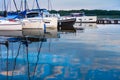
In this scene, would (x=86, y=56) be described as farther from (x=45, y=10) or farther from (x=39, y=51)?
(x=45, y=10)

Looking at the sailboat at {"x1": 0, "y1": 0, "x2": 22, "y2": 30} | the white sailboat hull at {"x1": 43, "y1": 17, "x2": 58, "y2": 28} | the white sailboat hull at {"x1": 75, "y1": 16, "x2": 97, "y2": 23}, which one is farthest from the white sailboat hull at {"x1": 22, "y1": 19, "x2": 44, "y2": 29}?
the white sailboat hull at {"x1": 75, "y1": 16, "x2": 97, "y2": 23}

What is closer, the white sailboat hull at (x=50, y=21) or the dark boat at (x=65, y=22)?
the white sailboat hull at (x=50, y=21)

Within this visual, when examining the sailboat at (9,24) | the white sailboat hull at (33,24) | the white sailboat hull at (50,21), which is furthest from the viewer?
the white sailboat hull at (50,21)

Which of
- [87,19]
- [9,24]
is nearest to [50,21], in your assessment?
[9,24]

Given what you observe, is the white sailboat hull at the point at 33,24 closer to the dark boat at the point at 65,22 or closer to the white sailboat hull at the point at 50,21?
the white sailboat hull at the point at 50,21

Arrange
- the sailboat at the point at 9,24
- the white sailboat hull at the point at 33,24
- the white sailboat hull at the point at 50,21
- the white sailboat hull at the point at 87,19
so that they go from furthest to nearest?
the white sailboat hull at the point at 87,19 < the white sailboat hull at the point at 50,21 < the white sailboat hull at the point at 33,24 < the sailboat at the point at 9,24

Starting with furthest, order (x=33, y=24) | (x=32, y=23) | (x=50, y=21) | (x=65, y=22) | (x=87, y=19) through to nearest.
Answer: (x=87, y=19) → (x=65, y=22) → (x=50, y=21) → (x=33, y=24) → (x=32, y=23)

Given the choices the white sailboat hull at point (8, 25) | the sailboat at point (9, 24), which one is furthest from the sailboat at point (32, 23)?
the white sailboat hull at point (8, 25)

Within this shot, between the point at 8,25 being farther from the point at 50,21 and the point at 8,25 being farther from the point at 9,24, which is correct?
the point at 50,21

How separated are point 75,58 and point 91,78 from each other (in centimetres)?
633

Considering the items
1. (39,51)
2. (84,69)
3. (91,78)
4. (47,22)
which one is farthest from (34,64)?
(47,22)

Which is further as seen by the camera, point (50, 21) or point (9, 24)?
point (50, 21)

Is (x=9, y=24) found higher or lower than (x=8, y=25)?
higher

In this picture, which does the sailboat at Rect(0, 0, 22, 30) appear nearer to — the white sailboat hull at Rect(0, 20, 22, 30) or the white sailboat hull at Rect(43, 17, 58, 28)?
the white sailboat hull at Rect(0, 20, 22, 30)
